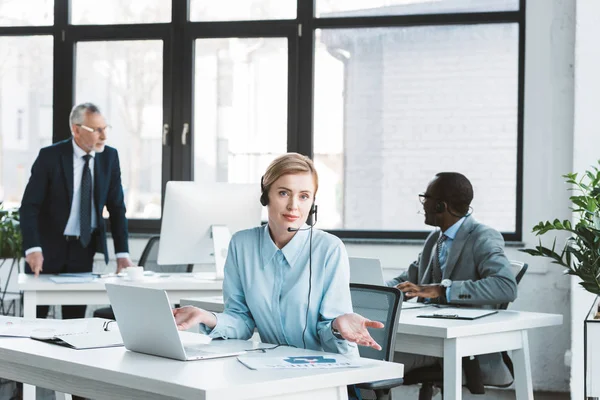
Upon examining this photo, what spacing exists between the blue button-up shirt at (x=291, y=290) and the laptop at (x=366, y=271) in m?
0.94

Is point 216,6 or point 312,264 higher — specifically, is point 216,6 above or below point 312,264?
above

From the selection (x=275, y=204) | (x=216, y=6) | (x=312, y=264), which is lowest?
(x=312, y=264)

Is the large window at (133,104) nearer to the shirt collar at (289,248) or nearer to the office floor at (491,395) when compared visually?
the office floor at (491,395)

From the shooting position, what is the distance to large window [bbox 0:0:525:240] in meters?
5.86

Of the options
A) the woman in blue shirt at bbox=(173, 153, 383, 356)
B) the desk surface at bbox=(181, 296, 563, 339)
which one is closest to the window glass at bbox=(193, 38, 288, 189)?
the desk surface at bbox=(181, 296, 563, 339)

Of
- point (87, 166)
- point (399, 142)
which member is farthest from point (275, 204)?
point (399, 142)

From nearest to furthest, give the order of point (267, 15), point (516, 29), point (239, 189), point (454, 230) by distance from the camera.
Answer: point (454, 230) < point (239, 189) < point (516, 29) < point (267, 15)

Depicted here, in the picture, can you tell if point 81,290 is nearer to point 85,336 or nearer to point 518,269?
point 85,336

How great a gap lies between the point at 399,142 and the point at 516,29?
3.29 ft

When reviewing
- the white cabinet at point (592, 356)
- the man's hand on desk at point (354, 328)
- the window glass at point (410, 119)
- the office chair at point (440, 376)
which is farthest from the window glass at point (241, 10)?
the man's hand on desk at point (354, 328)

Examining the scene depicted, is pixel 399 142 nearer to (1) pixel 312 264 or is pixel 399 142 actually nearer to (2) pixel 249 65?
(2) pixel 249 65

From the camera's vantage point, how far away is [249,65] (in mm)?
6223

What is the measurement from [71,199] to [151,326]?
110 inches

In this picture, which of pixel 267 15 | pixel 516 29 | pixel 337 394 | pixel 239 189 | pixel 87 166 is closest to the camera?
pixel 337 394
